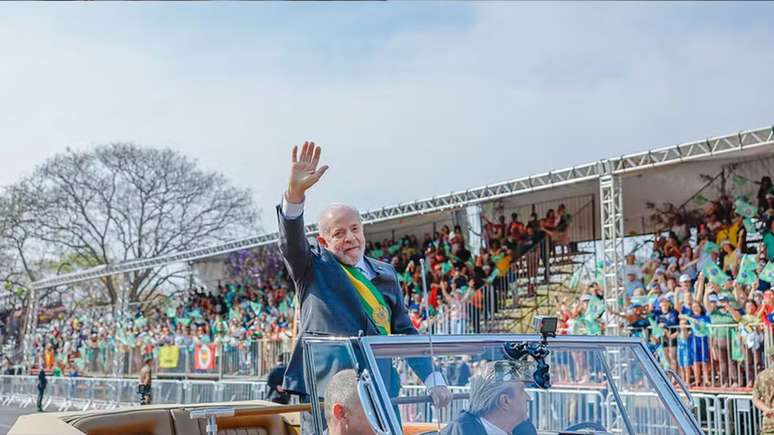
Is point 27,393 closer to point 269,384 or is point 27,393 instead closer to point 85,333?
point 85,333

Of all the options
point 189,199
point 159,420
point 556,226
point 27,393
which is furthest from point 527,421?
point 189,199

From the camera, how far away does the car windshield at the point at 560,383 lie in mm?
3012

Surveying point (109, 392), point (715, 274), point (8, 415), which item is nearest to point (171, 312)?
point (109, 392)

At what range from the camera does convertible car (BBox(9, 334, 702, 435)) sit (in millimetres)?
2963

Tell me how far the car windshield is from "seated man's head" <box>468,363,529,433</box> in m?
0.03

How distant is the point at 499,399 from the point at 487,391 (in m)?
0.05

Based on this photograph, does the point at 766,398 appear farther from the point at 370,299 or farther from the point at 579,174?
the point at 579,174

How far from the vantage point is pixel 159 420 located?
13.9ft

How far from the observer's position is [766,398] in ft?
21.5

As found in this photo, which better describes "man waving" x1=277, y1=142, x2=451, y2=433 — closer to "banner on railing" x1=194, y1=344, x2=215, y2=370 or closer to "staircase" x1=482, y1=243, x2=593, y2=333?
"staircase" x1=482, y1=243, x2=593, y2=333

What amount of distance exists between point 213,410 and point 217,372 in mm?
17507

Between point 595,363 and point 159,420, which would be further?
point 159,420

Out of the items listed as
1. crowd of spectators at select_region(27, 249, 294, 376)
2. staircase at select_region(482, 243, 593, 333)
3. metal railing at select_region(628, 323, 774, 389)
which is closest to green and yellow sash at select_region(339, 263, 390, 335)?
metal railing at select_region(628, 323, 774, 389)

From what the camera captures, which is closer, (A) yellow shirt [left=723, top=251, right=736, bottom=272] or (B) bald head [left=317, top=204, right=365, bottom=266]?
(B) bald head [left=317, top=204, right=365, bottom=266]
